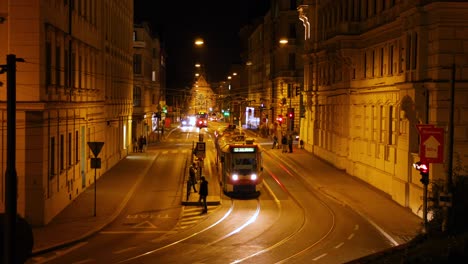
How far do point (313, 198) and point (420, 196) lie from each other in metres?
7.05

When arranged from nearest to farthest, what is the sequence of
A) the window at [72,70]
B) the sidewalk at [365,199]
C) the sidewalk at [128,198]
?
1. the sidewalk at [128,198]
2. the sidewalk at [365,199]
3. the window at [72,70]

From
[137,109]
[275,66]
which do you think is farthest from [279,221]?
[275,66]

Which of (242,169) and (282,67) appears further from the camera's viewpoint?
(282,67)

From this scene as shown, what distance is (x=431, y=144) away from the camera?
23.4 m

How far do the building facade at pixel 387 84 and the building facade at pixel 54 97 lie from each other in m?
14.6

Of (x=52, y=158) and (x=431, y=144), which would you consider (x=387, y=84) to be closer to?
(x=431, y=144)

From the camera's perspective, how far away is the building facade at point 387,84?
2725 centimetres

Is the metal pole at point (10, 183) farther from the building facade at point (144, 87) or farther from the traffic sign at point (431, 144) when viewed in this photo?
the building facade at point (144, 87)

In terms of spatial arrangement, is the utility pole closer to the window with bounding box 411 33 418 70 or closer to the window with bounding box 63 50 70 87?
the window with bounding box 63 50 70 87

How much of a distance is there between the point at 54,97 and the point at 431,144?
48.1 feet

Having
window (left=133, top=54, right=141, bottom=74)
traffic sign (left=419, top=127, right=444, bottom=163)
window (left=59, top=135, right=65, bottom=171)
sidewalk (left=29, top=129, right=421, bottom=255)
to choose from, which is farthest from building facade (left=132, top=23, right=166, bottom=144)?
traffic sign (left=419, top=127, right=444, bottom=163)

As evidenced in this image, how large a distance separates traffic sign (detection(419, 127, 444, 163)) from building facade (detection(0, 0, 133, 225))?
45.1ft

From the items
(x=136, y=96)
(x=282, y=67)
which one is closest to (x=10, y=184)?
(x=136, y=96)

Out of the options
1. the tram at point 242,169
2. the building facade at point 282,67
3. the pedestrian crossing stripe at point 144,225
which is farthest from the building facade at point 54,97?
the building facade at point 282,67
